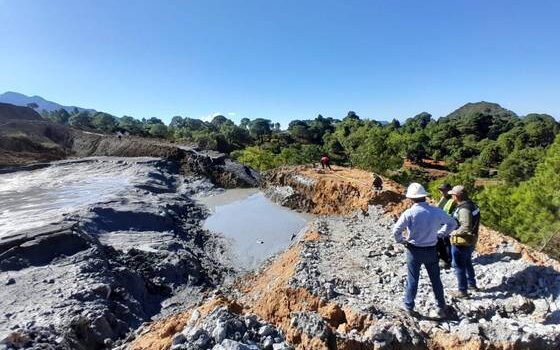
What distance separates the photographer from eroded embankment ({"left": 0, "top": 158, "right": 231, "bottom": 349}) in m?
7.98

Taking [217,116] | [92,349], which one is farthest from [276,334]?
[217,116]

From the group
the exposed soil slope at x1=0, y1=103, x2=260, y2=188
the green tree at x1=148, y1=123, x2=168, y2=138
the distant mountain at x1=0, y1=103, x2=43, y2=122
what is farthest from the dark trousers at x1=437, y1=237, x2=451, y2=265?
the green tree at x1=148, y1=123, x2=168, y2=138

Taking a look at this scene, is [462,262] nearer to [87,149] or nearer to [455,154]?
[87,149]

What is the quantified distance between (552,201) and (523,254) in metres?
5.01

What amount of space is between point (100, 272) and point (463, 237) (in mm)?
9022

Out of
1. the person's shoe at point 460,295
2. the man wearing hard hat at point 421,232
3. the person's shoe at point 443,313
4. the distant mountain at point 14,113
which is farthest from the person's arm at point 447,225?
the distant mountain at point 14,113

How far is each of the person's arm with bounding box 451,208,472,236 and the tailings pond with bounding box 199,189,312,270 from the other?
27.8 feet

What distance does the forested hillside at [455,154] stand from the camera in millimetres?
11648

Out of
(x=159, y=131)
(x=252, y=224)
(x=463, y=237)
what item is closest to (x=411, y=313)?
(x=463, y=237)

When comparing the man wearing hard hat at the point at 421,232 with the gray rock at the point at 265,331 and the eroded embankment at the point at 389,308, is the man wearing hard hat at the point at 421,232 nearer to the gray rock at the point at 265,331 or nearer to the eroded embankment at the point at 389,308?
the eroded embankment at the point at 389,308

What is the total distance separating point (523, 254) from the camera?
281 inches

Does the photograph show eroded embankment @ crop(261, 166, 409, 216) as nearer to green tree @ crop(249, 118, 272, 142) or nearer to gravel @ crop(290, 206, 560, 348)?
gravel @ crop(290, 206, 560, 348)

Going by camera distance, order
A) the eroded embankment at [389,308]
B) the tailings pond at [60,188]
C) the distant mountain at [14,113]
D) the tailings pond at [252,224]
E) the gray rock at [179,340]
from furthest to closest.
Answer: the distant mountain at [14,113], the tailings pond at [60,188], the tailings pond at [252,224], the eroded embankment at [389,308], the gray rock at [179,340]

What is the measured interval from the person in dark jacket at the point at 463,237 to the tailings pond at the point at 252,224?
325 inches
